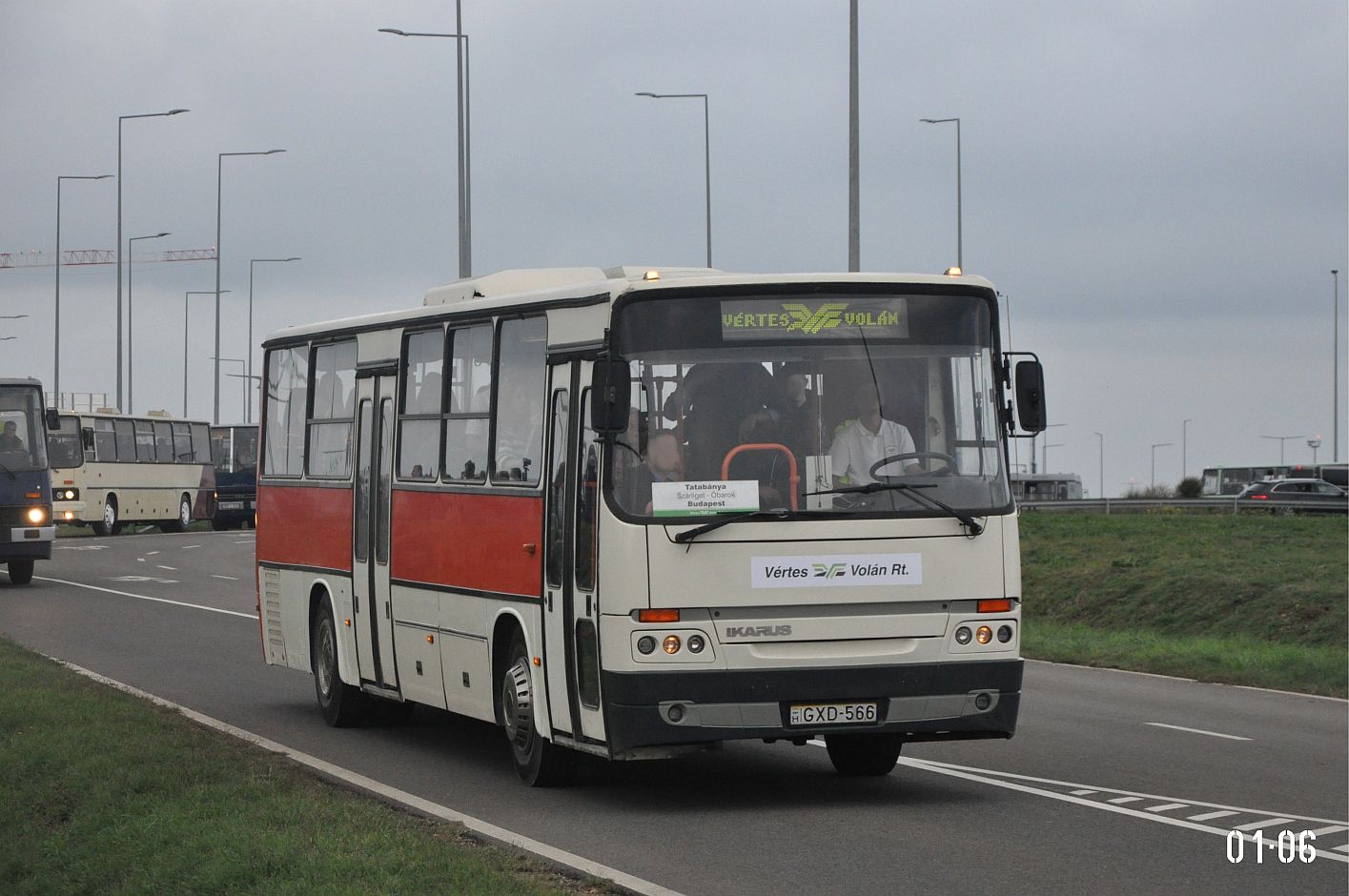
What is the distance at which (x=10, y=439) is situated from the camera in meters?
33.2

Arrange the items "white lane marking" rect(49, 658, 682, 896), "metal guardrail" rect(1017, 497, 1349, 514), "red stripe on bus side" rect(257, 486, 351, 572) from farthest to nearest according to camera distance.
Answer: "metal guardrail" rect(1017, 497, 1349, 514), "red stripe on bus side" rect(257, 486, 351, 572), "white lane marking" rect(49, 658, 682, 896)

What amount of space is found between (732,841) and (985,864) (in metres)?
1.41

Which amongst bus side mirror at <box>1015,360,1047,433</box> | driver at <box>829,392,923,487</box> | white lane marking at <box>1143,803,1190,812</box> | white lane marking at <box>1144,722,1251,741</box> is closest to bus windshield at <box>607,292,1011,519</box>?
driver at <box>829,392,923,487</box>

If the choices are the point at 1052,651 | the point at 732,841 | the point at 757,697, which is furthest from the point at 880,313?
the point at 1052,651

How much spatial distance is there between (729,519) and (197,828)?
Result: 3.18 metres

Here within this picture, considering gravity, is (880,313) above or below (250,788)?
above

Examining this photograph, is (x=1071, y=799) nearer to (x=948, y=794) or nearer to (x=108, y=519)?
(x=948, y=794)

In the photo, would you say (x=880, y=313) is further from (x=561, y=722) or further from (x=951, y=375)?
(x=561, y=722)

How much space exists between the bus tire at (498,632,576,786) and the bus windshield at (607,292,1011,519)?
1.72 m

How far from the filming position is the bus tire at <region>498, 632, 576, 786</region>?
40.7 feet

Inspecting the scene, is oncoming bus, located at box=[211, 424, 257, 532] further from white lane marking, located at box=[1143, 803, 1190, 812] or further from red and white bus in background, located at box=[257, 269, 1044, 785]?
white lane marking, located at box=[1143, 803, 1190, 812]

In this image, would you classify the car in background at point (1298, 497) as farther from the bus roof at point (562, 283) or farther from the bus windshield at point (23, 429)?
the bus roof at point (562, 283)

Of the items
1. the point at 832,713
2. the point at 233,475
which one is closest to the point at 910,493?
the point at 832,713

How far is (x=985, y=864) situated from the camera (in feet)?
31.5
